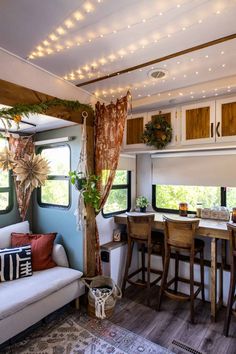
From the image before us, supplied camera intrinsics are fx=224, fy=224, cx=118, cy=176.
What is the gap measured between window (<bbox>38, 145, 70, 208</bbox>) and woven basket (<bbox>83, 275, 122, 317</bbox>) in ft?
3.20

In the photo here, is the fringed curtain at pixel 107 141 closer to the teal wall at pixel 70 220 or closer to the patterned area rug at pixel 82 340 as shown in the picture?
the teal wall at pixel 70 220

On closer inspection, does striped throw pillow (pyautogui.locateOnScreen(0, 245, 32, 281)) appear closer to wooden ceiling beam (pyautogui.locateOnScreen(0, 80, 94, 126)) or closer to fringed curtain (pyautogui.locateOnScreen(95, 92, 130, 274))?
fringed curtain (pyautogui.locateOnScreen(95, 92, 130, 274))

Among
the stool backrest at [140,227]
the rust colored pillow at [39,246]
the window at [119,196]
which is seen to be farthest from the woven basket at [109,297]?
the window at [119,196]

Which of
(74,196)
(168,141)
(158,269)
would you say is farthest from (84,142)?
(158,269)

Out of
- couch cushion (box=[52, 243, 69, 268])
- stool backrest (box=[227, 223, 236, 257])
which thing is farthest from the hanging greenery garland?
stool backrest (box=[227, 223, 236, 257])

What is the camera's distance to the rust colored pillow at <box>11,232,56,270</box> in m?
2.59

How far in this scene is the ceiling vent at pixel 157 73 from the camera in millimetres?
2292

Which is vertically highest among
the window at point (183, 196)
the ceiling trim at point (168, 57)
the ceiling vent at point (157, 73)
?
the ceiling trim at point (168, 57)

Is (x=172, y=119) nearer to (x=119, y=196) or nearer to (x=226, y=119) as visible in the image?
(x=226, y=119)

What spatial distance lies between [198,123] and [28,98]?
1.90 meters

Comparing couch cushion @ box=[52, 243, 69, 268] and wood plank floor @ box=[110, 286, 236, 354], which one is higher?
couch cushion @ box=[52, 243, 69, 268]

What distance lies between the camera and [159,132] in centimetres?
283

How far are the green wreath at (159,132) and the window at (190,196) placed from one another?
910mm

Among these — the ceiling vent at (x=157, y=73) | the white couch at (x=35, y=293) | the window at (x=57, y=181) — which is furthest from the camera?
the window at (x=57, y=181)
